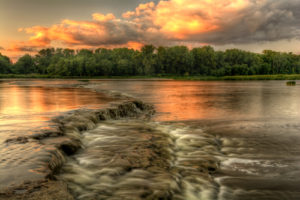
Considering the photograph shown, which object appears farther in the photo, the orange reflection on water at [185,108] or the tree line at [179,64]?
the tree line at [179,64]

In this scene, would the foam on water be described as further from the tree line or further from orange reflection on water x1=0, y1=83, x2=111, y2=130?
the tree line

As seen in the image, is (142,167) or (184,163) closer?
(142,167)

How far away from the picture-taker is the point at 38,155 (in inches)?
224

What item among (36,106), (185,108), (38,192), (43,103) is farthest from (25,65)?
(38,192)

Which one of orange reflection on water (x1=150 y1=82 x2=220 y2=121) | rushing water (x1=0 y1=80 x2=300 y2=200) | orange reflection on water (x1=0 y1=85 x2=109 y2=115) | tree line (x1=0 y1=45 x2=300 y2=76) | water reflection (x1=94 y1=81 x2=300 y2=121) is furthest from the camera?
tree line (x1=0 y1=45 x2=300 y2=76)

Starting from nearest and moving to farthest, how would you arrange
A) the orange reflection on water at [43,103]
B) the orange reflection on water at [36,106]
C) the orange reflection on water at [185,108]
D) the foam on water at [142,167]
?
the foam on water at [142,167], the orange reflection on water at [36,106], the orange reflection on water at [43,103], the orange reflection on water at [185,108]

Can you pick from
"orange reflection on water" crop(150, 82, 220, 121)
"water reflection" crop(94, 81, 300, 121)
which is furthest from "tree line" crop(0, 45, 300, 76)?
"orange reflection on water" crop(150, 82, 220, 121)

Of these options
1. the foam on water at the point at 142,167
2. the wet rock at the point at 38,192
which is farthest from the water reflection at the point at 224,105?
the wet rock at the point at 38,192

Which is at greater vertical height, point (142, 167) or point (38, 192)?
point (38, 192)

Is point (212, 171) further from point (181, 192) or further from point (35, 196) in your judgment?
point (35, 196)

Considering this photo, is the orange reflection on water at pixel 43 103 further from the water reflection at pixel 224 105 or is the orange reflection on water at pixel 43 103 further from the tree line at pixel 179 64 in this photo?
the tree line at pixel 179 64

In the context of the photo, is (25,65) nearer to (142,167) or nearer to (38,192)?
(142,167)

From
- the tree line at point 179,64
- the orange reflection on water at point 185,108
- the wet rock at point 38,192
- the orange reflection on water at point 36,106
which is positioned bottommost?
the orange reflection on water at point 185,108

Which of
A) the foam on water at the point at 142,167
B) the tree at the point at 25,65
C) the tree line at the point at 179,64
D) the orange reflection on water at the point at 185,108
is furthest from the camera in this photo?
the tree at the point at 25,65
